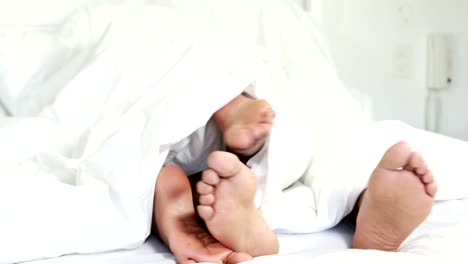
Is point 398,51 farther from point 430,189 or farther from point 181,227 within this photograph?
point 181,227

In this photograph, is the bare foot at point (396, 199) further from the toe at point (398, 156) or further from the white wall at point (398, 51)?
the white wall at point (398, 51)

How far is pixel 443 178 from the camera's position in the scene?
91 cm


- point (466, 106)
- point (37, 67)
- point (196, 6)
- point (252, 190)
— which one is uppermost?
point (196, 6)

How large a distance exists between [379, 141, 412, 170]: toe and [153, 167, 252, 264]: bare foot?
0.70ft

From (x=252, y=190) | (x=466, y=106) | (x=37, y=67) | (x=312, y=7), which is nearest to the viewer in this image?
(x=252, y=190)

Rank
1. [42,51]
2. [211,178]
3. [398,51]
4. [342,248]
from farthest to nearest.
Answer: [398,51] → [42,51] → [342,248] → [211,178]

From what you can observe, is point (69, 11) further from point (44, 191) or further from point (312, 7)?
point (44, 191)

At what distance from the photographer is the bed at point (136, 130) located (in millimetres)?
691

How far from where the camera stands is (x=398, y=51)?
5.63ft

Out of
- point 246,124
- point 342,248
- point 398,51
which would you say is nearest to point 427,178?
point 342,248

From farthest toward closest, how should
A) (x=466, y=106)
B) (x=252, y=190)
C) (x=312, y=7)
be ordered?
(x=466, y=106)
(x=312, y=7)
(x=252, y=190)

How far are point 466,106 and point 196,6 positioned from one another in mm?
933

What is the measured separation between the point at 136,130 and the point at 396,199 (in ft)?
1.20

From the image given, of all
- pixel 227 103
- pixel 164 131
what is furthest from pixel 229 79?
pixel 164 131
